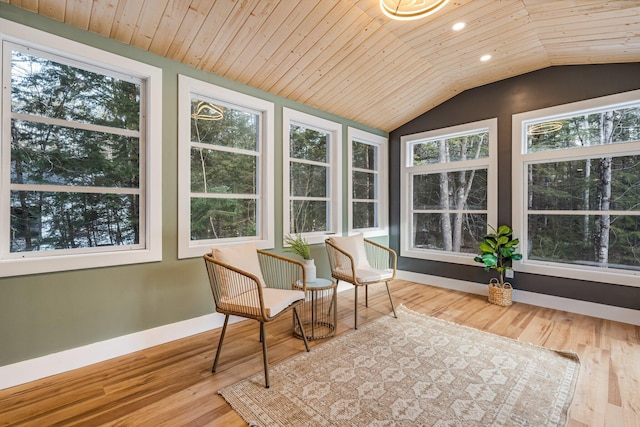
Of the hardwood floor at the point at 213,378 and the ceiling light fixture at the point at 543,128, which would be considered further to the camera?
the ceiling light fixture at the point at 543,128

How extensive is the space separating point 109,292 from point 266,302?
127 cm

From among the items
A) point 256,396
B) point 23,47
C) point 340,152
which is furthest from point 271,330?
point 23,47

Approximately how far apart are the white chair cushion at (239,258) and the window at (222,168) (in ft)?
1.84

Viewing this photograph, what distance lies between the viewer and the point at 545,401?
1769 mm

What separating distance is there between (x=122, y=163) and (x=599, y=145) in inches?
187

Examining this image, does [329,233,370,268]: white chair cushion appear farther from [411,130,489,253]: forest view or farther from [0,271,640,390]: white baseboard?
[411,130,489,253]: forest view

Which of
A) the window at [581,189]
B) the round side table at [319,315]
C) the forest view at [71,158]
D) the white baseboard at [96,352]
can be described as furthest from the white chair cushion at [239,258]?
the window at [581,189]

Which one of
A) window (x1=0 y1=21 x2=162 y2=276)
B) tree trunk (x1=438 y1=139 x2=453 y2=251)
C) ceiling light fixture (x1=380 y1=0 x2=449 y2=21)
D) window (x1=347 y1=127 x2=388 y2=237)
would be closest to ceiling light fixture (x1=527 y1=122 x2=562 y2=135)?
tree trunk (x1=438 y1=139 x2=453 y2=251)

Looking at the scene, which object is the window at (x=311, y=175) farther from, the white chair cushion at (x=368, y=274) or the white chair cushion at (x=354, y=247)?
the white chair cushion at (x=368, y=274)

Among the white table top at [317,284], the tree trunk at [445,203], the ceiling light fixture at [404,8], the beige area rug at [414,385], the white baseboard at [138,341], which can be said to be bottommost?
the beige area rug at [414,385]

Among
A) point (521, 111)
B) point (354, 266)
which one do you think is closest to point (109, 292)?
point (354, 266)

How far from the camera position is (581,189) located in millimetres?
3395

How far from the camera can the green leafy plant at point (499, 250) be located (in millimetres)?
3586

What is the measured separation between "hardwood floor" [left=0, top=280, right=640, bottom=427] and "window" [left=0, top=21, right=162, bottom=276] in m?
0.77
